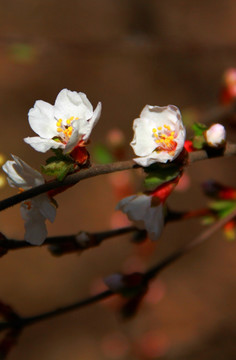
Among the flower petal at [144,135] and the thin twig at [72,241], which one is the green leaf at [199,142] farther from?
the thin twig at [72,241]

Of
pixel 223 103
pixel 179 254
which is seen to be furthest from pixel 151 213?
pixel 223 103

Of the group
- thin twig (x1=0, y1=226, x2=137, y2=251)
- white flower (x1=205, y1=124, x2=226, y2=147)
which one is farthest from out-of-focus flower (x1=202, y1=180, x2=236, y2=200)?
white flower (x1=205, y1=124, x2=226, y2=147)

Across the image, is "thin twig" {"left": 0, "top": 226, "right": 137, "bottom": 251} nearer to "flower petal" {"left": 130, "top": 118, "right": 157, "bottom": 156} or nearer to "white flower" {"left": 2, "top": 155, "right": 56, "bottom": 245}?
"white flower" {"left": 2, "top": 155, "right": 56, "bottom": 245}

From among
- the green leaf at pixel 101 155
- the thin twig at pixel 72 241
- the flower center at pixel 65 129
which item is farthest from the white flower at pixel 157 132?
the green leaf at pixel 101 155

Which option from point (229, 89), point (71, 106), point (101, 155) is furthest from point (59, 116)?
point (229, 89)

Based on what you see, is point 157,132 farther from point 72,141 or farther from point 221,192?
point 221,192

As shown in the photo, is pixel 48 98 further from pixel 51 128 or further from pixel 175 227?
pixel 51 128
